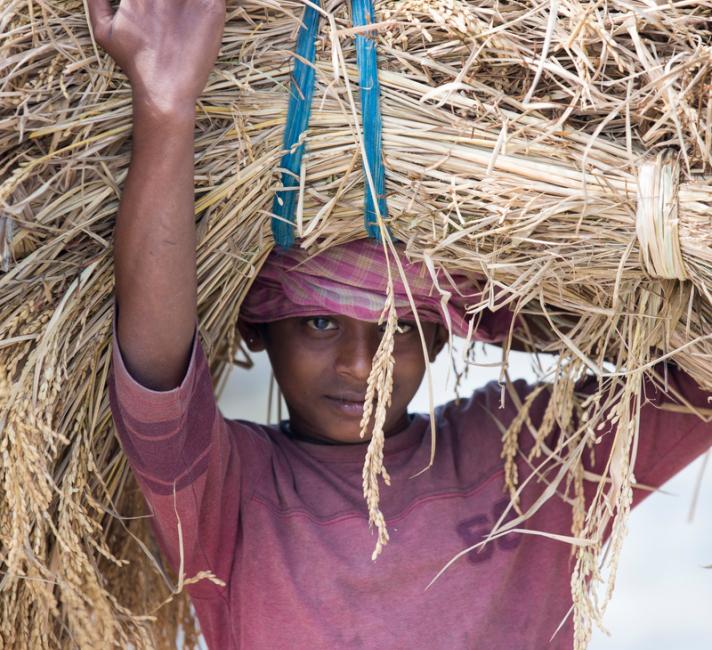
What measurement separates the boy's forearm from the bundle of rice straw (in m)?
0.07

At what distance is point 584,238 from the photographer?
51.5 inches

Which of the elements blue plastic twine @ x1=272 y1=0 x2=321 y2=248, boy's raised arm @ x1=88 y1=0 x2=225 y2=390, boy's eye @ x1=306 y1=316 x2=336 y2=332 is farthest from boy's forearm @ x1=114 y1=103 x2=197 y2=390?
boy's eye @ x1=306 y1=316 x2=336 y2=332

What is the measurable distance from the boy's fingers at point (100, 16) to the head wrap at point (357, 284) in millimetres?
370

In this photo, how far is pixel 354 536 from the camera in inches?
61.2

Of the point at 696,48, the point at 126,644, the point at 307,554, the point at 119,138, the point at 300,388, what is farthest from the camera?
the point at 300,388

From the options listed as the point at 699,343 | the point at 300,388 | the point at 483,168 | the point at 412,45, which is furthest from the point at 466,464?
the point at 412,45

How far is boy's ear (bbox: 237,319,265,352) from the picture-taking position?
1.71 m

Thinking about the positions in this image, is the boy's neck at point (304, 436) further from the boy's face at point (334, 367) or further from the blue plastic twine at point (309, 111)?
the blue plastic twine at point (309, 111)

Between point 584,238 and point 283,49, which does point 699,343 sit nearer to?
point 584,238

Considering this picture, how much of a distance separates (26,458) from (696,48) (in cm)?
86

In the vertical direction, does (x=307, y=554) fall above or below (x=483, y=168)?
below

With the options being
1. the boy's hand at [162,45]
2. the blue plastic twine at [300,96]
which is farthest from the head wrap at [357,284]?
the boy's hand at [162,45]

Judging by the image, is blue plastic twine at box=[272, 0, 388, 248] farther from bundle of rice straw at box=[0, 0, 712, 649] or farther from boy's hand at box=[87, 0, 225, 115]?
boy's hand at box=[87, 0, 225, 115]

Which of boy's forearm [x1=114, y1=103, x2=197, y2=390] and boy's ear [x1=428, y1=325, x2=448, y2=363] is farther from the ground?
boy's forearm [x1=114, y1=103, x2=197, y2=390]
